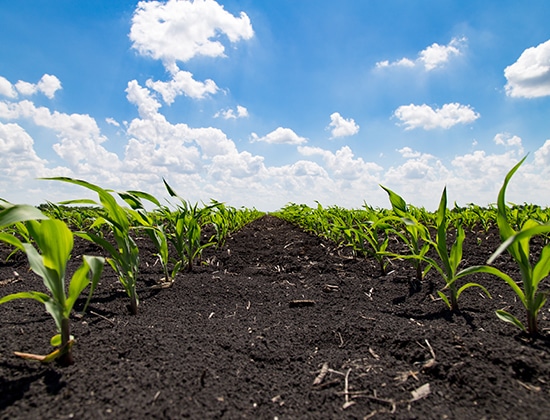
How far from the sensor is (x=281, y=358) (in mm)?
1612

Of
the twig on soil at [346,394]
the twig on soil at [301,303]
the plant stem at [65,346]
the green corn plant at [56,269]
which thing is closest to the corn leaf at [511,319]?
the twig on soil at [346,394]

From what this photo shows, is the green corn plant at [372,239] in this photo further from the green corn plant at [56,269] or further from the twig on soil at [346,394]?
the green corn plant at [56,269]

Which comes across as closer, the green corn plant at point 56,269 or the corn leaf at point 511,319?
the green corn plant at point 56,269

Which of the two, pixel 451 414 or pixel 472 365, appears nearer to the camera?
pixel 451 414

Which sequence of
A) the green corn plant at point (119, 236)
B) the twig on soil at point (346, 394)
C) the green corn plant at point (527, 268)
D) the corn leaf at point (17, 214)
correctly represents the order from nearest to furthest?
the corn leaf at point (17, 214)
the twig on soil at point (346, 394)
the green corn plant at point (527, 268)
the green corn plant at point (119, 236)

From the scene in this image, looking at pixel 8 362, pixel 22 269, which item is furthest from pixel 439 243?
pixel 22 269

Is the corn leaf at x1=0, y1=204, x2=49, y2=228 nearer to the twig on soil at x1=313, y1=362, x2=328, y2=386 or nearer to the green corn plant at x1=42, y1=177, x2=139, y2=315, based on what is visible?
the green corn plant at x1=42, y1=177, x2=139, y2=315

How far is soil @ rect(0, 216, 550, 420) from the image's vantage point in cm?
120

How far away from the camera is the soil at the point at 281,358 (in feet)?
3.93

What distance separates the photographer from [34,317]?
6.42 feet

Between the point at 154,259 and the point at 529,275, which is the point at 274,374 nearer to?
the point at 529,275

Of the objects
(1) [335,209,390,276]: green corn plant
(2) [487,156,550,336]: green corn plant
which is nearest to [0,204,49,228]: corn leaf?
(2) [487,156,550,336]: green corn plant

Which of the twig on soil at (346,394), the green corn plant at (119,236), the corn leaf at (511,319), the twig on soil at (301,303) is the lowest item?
the twig on soil at (346,394)

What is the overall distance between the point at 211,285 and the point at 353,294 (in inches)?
44.2
